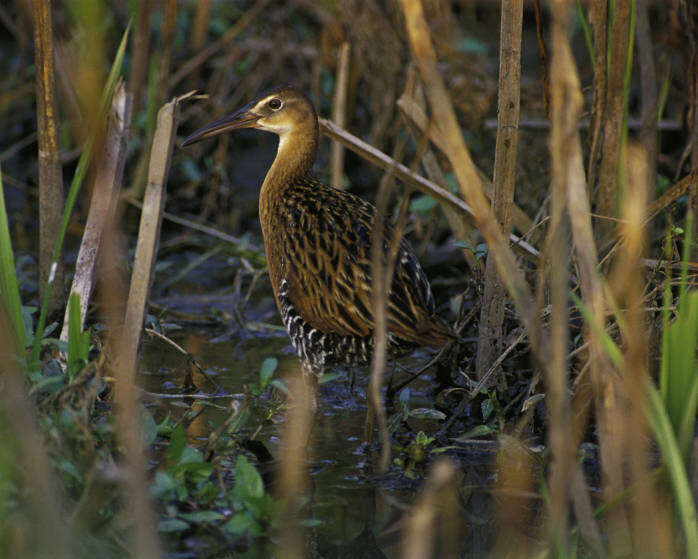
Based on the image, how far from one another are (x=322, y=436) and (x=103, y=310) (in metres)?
1.37

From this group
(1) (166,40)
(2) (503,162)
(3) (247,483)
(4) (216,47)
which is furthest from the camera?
(4) (216,47)

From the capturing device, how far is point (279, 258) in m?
3.54

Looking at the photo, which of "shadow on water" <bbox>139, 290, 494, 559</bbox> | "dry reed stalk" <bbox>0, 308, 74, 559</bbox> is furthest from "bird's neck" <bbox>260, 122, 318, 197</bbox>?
"dry reed stalk" <bbox>0, 308, 74, 559</bbox>

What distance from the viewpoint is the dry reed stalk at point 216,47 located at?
18.0 ft

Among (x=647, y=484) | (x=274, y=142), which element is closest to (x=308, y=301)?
(x=647, y=484)

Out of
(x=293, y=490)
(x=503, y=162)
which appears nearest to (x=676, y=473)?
(x=293, y=490)

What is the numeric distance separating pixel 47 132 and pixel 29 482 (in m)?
1.41

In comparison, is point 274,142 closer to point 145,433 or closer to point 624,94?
point 624,94

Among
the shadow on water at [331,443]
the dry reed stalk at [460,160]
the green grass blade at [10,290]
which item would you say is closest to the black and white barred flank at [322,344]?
the shadow on water at [331,443]

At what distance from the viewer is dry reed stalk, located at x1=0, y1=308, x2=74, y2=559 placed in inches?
70.5

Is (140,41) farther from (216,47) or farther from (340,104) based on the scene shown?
(216,47)

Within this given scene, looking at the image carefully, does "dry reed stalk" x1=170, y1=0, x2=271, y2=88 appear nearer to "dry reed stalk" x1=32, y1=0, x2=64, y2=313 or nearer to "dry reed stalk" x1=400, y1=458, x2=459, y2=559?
"dry reed stalk" x1=32, y1=0, x2=64, y2=313

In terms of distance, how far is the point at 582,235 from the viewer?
6.54ft

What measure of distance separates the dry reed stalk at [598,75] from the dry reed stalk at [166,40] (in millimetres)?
1541
